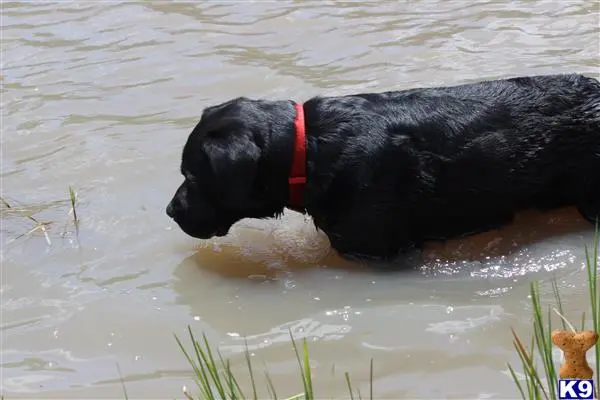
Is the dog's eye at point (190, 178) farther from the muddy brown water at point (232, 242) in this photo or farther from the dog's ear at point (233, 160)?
the muddy brown water at point (232, 242)

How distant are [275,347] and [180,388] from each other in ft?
1.54

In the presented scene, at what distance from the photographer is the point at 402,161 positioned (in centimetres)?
430

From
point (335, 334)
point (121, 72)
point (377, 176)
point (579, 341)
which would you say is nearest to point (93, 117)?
point (121, 72)

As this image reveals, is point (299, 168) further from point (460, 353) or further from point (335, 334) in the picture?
point (460, 353)

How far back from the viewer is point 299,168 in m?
4.24

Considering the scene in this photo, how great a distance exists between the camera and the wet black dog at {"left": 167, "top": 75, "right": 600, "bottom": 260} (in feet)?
13.9

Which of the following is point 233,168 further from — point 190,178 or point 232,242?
point 232,242

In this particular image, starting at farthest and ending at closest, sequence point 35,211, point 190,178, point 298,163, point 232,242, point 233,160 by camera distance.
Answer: point 35,211
point 232,242
point 190,178
point 298,163
point 233,160

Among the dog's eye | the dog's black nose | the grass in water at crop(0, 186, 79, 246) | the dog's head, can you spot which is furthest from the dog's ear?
the grass in water at crop(0, 186, 79, 246)

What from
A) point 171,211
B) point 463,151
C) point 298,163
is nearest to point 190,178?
point 171,211

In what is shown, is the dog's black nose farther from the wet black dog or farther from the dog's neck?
the dog's neck

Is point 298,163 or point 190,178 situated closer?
point 298,163

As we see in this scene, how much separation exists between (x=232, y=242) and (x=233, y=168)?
788mm

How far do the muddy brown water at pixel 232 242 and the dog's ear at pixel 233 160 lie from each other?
0.54 metres
